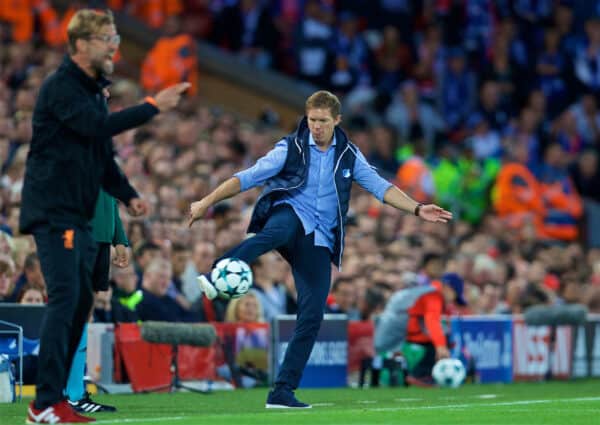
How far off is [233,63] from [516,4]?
6655 mm

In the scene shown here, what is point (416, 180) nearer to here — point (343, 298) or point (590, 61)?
point (590, 61)

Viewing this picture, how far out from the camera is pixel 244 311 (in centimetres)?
1630

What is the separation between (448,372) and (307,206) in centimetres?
470

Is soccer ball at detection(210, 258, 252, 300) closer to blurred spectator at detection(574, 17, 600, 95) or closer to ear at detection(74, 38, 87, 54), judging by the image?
ear at detection(74, 38, 87, 54)

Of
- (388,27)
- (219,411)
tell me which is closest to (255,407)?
(219,411)

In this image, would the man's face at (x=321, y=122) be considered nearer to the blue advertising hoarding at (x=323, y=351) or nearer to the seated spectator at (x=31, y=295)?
the seated spectator at (x=31, y=295)

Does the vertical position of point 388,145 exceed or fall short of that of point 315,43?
it falls short

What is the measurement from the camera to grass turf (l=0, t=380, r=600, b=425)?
9.78 metres

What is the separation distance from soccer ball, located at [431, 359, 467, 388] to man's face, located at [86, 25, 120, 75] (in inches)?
287

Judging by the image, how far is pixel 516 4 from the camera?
98.3ft

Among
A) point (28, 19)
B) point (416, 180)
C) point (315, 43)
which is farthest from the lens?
point (315, 43)

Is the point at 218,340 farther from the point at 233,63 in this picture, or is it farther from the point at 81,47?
the point at 233,63

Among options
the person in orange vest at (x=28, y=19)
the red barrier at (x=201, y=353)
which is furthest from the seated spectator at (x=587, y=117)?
the red barrier at (x=201, y=353)

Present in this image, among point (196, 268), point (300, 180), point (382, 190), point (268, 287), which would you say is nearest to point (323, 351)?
point (268, 287)
